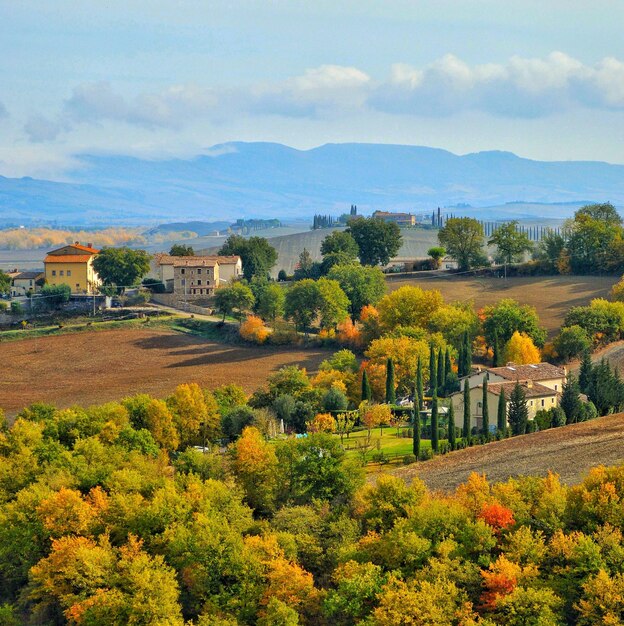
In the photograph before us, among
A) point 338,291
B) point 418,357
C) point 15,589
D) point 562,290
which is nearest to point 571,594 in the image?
point 15,589

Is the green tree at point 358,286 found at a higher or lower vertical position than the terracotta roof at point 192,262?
lower

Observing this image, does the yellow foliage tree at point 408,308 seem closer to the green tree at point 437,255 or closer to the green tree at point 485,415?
the green tree at point 485,415

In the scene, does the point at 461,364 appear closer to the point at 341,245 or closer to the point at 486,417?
Result: the point at 486,417

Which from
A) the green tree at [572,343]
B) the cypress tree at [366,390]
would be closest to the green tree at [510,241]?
the green tree at [572,343]

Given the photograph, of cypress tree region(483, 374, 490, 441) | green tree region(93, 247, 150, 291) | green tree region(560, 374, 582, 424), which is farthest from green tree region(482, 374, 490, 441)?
green tree region(93, 247, 150, 291)

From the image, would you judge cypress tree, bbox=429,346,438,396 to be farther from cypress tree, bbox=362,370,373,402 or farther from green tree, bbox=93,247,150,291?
green tree, bbox=93,247,150,291

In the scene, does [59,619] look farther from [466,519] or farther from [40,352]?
[40,352]

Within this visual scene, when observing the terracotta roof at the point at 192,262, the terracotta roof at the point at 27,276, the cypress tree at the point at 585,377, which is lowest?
the cypress tree at the point at 585,377
